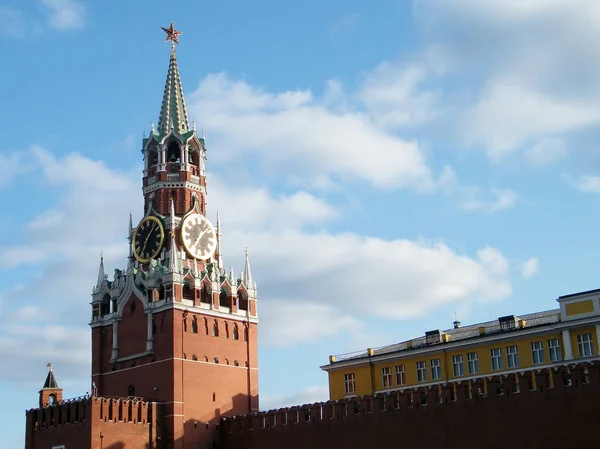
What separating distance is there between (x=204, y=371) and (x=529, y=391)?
29570 mm

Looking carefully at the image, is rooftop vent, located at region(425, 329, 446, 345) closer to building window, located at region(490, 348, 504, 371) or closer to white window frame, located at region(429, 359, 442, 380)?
white window frame, located at region(429, 359, 442, 380)

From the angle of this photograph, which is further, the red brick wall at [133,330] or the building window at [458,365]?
the red brick wall at [133,330]

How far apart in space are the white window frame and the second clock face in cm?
2274

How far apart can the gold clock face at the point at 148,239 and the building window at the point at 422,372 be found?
2435cm

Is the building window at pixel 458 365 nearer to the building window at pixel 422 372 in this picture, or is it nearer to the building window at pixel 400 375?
the building window at pixel 422 372

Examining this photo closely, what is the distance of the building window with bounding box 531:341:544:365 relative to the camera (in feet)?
214

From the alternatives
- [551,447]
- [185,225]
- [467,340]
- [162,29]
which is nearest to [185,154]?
[185,225]

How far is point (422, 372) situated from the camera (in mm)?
72000

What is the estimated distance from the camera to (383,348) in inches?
3078

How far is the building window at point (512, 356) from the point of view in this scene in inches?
2625

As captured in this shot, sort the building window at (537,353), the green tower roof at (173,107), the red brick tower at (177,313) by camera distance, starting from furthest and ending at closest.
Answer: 1. the green tower roof at (173,107)
2. the red brick tower at (177,313)
3. the building window at (537,353)

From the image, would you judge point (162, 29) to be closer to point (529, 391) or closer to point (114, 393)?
point (114, 393)

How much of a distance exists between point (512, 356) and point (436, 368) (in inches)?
252

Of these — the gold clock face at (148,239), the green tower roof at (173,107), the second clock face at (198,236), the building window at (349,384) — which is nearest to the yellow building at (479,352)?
the building window at (349,384)
